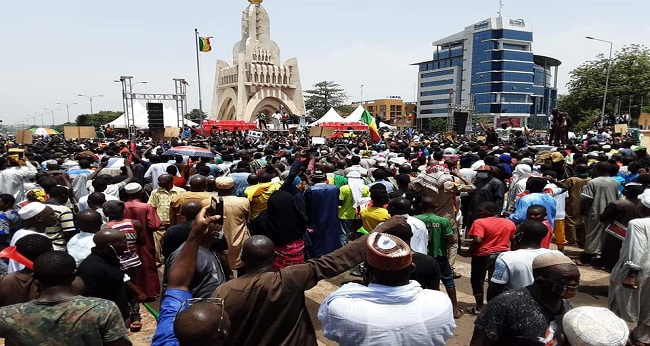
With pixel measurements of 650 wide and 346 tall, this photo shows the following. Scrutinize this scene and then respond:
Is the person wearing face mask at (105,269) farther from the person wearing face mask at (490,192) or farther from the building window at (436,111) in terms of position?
the building window at (436,111)

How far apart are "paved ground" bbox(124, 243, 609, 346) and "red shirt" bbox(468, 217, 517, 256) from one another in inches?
34.9

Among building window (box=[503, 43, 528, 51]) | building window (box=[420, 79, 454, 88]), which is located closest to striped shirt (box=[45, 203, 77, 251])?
building window (box=[503, 43, 528, 51])

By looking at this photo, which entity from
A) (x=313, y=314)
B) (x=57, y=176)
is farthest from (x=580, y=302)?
(x=57, y=176)

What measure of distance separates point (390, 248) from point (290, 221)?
110 inches

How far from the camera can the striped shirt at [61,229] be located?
14.3ft

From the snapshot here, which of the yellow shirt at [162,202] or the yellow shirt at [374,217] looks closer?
the yellow shirt at [374,217]

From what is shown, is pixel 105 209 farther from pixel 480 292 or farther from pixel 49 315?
pixel 480 292

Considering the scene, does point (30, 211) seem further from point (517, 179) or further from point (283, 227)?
point (517, 179)

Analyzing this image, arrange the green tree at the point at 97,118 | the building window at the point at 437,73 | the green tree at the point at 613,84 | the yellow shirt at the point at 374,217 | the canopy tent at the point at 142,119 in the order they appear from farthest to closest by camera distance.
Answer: the building window at the point at 437,73 < the green tree at the point at 97,118 < the green tree at the point at 613,84 < the canopy tent at the point at 142,119 < the yellow shirt at the point at 374,217

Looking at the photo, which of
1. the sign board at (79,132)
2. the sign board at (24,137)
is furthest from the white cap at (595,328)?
the sign board at (79,132)

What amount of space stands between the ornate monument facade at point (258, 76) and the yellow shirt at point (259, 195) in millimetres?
45494

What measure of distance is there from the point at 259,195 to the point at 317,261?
3.53 metres

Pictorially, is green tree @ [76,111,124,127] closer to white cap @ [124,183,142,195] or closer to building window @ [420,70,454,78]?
building window @ [420,70,454,78]

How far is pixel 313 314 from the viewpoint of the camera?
530cm
